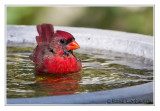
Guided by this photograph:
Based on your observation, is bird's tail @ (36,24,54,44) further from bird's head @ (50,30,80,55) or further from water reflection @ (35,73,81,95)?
water reflection @ (35,73,81,95)

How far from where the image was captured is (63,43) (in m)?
3.56

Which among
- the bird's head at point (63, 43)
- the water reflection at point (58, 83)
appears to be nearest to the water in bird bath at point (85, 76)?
the water reflection at point (58, 83)

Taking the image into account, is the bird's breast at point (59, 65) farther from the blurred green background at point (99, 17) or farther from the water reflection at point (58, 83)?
the blurred green background at point (99, 17)

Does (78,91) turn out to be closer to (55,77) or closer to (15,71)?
(55,77)

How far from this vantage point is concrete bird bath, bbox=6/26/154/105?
2578 mm

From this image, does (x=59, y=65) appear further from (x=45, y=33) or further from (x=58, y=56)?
(x=45, y=33)

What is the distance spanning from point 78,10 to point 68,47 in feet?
11.6

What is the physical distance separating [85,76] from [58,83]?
0.30 meters

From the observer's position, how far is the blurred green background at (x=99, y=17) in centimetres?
654

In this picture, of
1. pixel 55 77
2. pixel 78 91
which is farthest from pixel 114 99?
pixel 55 77

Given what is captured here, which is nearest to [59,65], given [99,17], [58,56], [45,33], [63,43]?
[58,56]

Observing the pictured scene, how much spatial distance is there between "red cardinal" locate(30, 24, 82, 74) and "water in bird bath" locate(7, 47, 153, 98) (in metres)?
0.06

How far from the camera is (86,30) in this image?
4.75 meters

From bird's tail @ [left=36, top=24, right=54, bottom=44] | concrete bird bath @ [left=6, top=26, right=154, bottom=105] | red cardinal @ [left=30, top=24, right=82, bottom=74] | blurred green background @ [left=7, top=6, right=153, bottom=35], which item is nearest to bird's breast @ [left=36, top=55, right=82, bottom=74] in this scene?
red cardinal @ [left=30, top=24, right=82, bottom=74]
